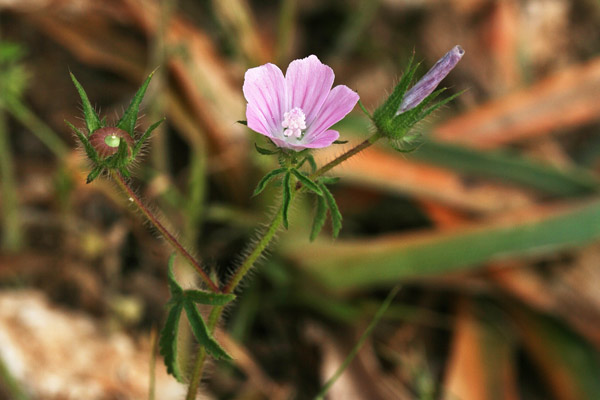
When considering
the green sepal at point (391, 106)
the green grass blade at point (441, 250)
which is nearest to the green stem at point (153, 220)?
the green sepal at point (391, 106)

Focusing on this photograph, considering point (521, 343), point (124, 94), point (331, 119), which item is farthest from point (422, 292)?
point (331, 119)

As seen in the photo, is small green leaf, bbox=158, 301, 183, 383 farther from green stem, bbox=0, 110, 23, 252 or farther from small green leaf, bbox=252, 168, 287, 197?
green stem, bbox=0, 110, 23, 252

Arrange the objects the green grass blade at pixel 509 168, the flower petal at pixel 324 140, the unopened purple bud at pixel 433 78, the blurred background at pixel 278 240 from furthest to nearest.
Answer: the green grass blade at pixel 509 168
the blurred background at pixel 278 240
the unopened purple bud at pixel 433 78
the flower petal at pixel 324 140

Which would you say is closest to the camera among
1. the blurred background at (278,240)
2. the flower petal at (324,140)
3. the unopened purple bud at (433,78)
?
the flower petal at (324,140)

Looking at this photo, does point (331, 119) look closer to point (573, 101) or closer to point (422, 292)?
point (422, 292)

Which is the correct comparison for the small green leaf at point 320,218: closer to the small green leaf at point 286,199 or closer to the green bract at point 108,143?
the small green leaf at point 286,199
